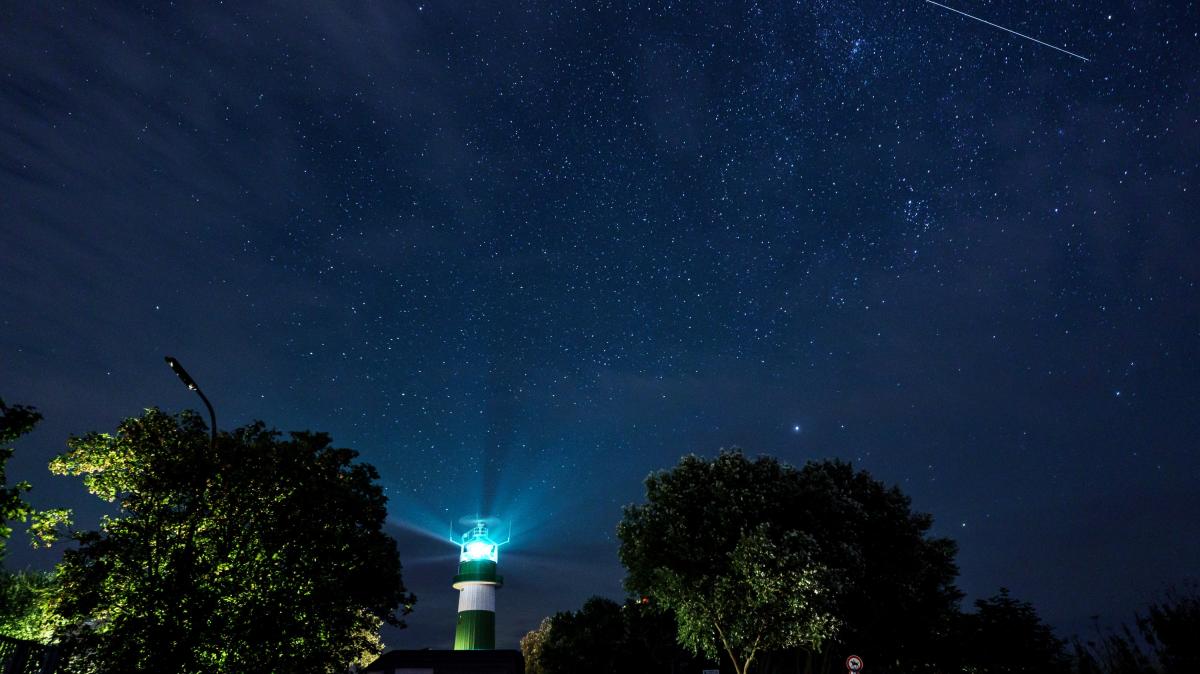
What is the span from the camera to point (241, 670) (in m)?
22.3

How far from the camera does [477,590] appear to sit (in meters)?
73.7

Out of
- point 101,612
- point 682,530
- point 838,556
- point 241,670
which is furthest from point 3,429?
point 838,556

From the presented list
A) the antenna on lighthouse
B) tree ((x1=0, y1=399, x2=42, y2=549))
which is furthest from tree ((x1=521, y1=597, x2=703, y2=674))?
tree ((x1=0, y1=399, x2=42, y2=549))

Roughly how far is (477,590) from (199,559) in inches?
2190

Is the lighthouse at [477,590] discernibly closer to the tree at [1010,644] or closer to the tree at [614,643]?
the tree at [614,643]

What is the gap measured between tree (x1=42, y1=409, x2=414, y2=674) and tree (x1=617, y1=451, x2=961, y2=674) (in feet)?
52.2

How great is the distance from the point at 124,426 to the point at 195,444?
2.19m

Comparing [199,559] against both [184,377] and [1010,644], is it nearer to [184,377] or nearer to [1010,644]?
[184,377]

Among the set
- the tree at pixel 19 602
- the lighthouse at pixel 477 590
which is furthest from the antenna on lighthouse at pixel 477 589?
the tree at pixel 19 602

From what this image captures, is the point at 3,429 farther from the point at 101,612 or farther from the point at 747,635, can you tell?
the point at 747,635

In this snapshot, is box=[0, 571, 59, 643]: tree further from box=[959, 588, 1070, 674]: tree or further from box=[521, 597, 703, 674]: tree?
box=[959, 588, 1070, 674]: tree

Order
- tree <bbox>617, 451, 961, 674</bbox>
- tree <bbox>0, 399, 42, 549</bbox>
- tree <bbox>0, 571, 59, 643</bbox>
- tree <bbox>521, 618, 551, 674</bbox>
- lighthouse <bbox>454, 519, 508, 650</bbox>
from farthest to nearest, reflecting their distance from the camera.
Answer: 1. tree <bbox>521, 618, 551, 674</bbox>
2. lighthouse <bbox>454, 519, 508, 650</bbox>
3. tree <bbox>0, 571, 59, 643</bbox>
4. tree <bbox>617, 451, 961, 674</bbox>
5. tree <bbox>0, 399, 42, 549</bbox>

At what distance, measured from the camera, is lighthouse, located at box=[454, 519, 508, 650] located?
71.2 metres

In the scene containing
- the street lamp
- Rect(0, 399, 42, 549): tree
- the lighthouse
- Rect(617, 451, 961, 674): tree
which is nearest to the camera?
Rect(0, 399, 42, 549): tree
